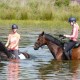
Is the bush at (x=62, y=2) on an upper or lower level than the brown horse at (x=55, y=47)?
upper

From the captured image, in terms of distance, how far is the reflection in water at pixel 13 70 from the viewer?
15628 mm

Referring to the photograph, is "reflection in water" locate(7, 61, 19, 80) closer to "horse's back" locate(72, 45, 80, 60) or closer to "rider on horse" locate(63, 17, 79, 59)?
"rider on horse" locate(63, 17, 79, 59)

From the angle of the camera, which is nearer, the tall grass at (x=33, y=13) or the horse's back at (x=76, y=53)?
the horse's back at (x=76, y=53)

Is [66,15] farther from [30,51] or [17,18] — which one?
[30,51]

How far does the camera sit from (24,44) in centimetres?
2675

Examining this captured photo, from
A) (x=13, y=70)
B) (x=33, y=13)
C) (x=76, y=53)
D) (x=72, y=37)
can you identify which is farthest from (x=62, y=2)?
(x=13, y=70)

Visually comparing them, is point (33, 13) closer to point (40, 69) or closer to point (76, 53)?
point (76, 53)

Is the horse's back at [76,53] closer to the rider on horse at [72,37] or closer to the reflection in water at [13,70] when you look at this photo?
the rider on horse at [72,37]

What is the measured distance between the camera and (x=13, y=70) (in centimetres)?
1738

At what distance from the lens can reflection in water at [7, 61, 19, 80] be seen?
15628mm

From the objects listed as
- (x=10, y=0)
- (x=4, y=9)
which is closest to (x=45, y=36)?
(x=4, y=9)

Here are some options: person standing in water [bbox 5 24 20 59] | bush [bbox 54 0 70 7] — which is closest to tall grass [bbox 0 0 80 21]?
bush [bbox 54 0 70 7]

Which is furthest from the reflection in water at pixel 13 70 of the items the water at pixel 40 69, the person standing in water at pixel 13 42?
the person standing in water at pixel 13 42

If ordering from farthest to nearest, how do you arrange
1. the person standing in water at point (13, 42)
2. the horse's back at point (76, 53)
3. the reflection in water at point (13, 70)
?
the horse's back at point (76, 53)
the person standing in water at point (13, 42)
the reflection in water at point (13, 70)
